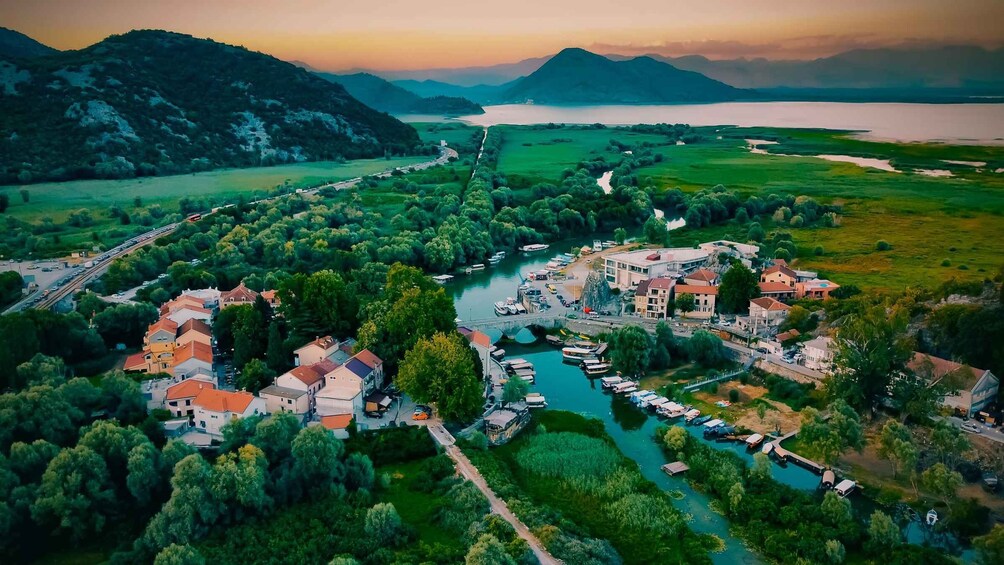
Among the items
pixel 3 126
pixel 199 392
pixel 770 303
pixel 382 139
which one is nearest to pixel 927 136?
pixel 382 139

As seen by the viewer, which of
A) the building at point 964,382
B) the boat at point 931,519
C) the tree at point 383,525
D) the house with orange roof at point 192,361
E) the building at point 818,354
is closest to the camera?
the tree at point 383,525

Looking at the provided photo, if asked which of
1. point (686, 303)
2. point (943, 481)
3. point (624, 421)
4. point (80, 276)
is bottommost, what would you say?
point (624, 421)

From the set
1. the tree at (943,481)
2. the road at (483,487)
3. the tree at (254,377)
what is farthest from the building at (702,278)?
the tree at (254,377)

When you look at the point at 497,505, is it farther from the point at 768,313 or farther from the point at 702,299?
the point at 702,299

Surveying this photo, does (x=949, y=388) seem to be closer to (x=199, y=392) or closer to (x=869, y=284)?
(x=869, y=284)

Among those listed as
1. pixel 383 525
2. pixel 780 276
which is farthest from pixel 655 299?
pixel 383 525

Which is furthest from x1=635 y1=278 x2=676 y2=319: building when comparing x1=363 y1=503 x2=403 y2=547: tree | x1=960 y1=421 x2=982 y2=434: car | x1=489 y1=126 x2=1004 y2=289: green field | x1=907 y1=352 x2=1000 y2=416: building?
x1=363 y1=503 x2=403 y2=547: tree

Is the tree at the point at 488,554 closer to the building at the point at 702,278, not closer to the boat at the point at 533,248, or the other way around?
the building at the point at 702,278
